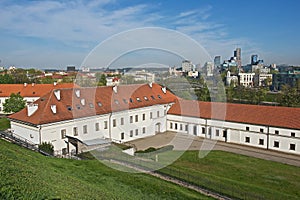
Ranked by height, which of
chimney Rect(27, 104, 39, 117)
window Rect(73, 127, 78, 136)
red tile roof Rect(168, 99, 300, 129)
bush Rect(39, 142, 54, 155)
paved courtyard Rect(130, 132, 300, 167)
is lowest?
paved courtyard Rect(130, 132, 300, 167)

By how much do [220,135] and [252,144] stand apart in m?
3.29

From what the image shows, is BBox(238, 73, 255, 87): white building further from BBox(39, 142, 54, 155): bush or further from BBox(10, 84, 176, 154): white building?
BBox(39, 142, 54, 155): bush

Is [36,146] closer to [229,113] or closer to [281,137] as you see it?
[229,113]

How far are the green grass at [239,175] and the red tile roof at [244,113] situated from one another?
4.45 meters

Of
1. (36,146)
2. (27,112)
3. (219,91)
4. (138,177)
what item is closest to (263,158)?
(138,177)

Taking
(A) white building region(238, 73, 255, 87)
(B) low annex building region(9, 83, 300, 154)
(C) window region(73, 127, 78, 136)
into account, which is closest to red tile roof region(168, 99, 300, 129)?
(B) low annex building region(9, 83, 300, 154)

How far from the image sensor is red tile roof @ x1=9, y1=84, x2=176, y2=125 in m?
23.1

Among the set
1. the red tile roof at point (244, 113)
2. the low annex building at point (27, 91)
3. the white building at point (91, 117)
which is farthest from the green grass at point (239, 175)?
the low annex building at point (27, 91)

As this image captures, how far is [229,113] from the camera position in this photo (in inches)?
1119

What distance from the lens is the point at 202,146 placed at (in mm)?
26828

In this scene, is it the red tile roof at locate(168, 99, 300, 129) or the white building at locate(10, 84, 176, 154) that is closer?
the white building at locate(10, 84, 176, 154)

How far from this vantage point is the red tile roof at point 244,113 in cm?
2488

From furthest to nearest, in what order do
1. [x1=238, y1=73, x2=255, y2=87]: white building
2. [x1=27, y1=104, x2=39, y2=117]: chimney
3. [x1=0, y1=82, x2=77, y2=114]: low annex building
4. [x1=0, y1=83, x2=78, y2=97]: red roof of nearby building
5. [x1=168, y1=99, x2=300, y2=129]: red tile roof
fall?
[x1=238, y1=73, x2=255, y2=87]: white building
[x1=0, y1=83, x2=78, y2=97]: red roof of nearby building
[x1=0, y1=82, x2=77, y2=114]: low annex building
[x1=168, y1=99, x2=300, y2=129]: red tile roof
[x1=27, y1=104, x2=39, y2=117]: chimney

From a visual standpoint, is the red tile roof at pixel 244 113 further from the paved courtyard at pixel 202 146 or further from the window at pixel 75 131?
the window at pixel 75 131
